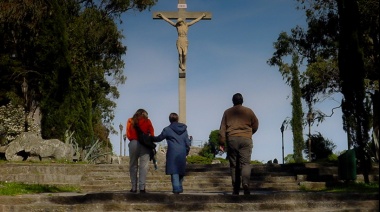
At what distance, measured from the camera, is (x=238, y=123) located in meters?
9.77

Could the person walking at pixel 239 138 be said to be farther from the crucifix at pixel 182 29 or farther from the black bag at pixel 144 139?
the crucifix at pixel 182 29

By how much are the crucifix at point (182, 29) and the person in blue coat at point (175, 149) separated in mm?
11915

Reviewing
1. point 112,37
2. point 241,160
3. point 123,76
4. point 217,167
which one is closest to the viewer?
point 241,160

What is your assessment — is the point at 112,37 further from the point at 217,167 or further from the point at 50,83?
the point at 217,167

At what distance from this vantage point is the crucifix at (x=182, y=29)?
884 inches

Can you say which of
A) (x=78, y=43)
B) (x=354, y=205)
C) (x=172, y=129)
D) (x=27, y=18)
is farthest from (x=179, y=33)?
(x=354, y=205)

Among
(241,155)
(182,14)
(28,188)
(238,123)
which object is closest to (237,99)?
(238,123)

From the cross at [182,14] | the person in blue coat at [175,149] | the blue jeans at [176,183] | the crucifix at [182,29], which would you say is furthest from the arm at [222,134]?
the cross at [182,14]

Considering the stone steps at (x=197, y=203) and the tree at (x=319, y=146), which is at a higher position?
the tree at (x=319, y=146)

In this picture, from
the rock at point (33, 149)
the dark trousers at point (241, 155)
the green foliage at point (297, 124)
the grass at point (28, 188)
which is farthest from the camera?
the green foliage at point (297, 124)

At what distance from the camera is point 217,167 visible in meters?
16.8

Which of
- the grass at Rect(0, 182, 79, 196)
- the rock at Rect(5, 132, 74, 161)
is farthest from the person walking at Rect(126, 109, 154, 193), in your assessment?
the rock at Rect(5, 132, 74, 161)

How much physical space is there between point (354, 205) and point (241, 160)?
187 centimetres

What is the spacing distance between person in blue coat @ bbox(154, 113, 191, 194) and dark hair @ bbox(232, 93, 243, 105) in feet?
3.27
